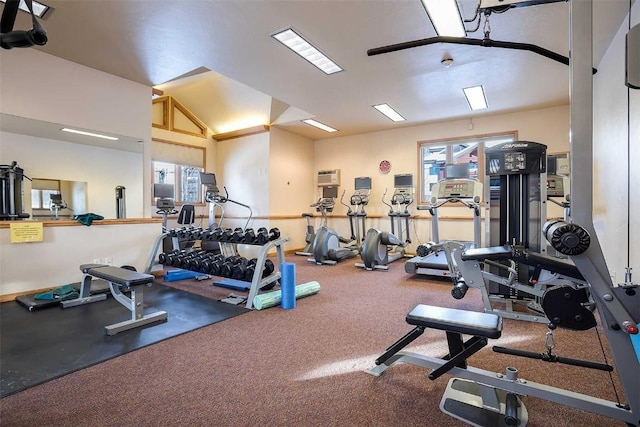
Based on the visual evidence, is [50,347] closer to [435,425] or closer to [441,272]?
[435,425]

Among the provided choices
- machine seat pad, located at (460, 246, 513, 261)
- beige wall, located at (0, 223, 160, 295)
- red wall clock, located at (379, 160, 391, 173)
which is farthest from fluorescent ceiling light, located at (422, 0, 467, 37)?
beige wall, located at (0, 223, 160, 295)

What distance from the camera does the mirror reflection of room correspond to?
477 centimetres

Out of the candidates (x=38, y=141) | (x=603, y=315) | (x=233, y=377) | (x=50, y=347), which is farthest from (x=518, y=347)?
(x=38, y=141)

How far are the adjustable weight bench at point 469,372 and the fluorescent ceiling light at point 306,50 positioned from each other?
10.5 feet

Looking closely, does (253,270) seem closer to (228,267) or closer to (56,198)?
(228,267)

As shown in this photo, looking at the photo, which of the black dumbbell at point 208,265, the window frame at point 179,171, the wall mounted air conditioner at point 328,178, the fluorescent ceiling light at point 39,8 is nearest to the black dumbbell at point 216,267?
the black dumbbell at point 208,265

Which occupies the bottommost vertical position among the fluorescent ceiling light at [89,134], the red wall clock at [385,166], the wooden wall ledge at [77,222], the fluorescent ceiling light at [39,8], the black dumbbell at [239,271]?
the black dumbbell at [239,271]

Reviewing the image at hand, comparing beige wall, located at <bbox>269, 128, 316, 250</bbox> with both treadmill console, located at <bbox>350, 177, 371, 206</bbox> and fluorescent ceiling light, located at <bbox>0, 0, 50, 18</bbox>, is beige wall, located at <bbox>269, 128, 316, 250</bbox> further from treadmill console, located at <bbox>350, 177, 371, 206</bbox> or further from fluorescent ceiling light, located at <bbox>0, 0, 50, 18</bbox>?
fluorescent ceiling light, located at <bbox>0, 0, 50, 18</bbox>

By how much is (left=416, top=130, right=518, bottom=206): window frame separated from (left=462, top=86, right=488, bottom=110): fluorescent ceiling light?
780mm

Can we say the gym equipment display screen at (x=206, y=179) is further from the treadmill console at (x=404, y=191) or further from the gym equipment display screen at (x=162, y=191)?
the treadmill console at (x=404, y=191)

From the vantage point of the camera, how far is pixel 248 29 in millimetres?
3404

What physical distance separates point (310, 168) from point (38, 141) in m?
5.58

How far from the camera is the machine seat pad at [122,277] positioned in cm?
272

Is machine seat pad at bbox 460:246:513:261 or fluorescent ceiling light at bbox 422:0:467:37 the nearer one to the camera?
machine seat pad at bbox 460:246:513:261
